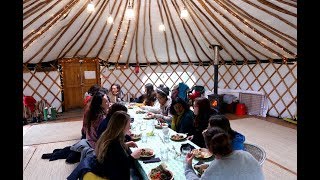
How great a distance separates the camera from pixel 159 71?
25.2 ft

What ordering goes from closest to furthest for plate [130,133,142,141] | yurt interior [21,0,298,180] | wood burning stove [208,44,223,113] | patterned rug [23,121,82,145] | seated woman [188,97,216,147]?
plate [130,133,142,141] → seated woman [188,97,216,147] → yurt interior [21,0,298,180] → patterned rug [23,121,82,145] → wood burning stove [208,44,223,113]

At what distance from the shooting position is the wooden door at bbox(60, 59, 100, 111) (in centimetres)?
702

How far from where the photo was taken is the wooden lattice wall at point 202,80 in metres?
5.82

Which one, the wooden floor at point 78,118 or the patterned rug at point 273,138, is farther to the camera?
the wooden floor at point 78,118

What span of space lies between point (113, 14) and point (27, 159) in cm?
300

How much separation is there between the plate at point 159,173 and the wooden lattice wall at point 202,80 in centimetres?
488

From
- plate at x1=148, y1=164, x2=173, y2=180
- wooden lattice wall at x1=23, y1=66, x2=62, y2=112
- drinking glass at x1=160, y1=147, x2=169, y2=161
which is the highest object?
wooden lattice wall at x1=23, y1=66, x2=62, y2=112

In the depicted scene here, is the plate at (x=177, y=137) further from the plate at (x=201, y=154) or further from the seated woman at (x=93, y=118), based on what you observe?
the seated woman at (x=93, y=118)

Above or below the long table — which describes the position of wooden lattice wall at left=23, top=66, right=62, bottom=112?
above

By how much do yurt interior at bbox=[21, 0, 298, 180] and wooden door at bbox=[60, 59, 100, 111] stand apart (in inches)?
1.1

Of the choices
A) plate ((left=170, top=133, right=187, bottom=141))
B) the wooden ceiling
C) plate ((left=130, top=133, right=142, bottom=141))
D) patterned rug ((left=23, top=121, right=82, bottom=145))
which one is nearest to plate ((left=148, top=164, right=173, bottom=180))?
plate ((left=170, top=133, right=187, bottom=141))

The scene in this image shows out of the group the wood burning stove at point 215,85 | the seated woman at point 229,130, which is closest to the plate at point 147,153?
the seated woman at point 229,130

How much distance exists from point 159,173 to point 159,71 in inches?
244

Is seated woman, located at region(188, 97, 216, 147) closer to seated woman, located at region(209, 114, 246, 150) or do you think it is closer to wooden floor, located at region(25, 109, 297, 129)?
seated woman, located at region(209, 114, 246, 150)
